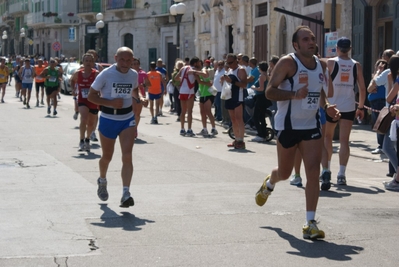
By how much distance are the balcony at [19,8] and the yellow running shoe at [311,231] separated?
8045 centimetres

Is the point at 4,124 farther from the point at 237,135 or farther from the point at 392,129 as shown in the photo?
the point at 392,129

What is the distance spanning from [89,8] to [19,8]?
29697mm

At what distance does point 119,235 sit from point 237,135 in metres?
8.36

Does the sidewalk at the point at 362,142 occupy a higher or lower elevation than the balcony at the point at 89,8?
lower

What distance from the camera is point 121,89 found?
29.4 feet

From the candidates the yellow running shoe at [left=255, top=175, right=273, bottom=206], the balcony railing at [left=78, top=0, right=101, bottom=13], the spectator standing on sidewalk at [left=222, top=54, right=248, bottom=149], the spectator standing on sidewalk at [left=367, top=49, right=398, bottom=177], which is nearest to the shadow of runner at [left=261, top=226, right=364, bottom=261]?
the yellow running shoe at [left=255, top=175, right=273, bottom=206]

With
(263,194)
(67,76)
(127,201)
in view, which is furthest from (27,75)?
(263,194)

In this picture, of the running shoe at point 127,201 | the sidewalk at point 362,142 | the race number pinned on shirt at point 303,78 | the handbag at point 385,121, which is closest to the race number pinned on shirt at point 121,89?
the running shoe at point 127,201

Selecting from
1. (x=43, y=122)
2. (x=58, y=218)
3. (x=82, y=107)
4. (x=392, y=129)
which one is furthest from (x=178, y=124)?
(x=58, y=218)

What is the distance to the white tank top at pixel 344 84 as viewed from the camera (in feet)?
34.4

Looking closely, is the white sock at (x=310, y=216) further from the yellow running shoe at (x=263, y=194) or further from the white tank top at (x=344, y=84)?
the white tank top at (x=344, y=84)

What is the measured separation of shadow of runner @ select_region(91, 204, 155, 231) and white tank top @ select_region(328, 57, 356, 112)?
137 inches

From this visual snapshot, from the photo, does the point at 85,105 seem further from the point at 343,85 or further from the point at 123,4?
the point at 123,4

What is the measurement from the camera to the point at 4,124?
69.5ft
